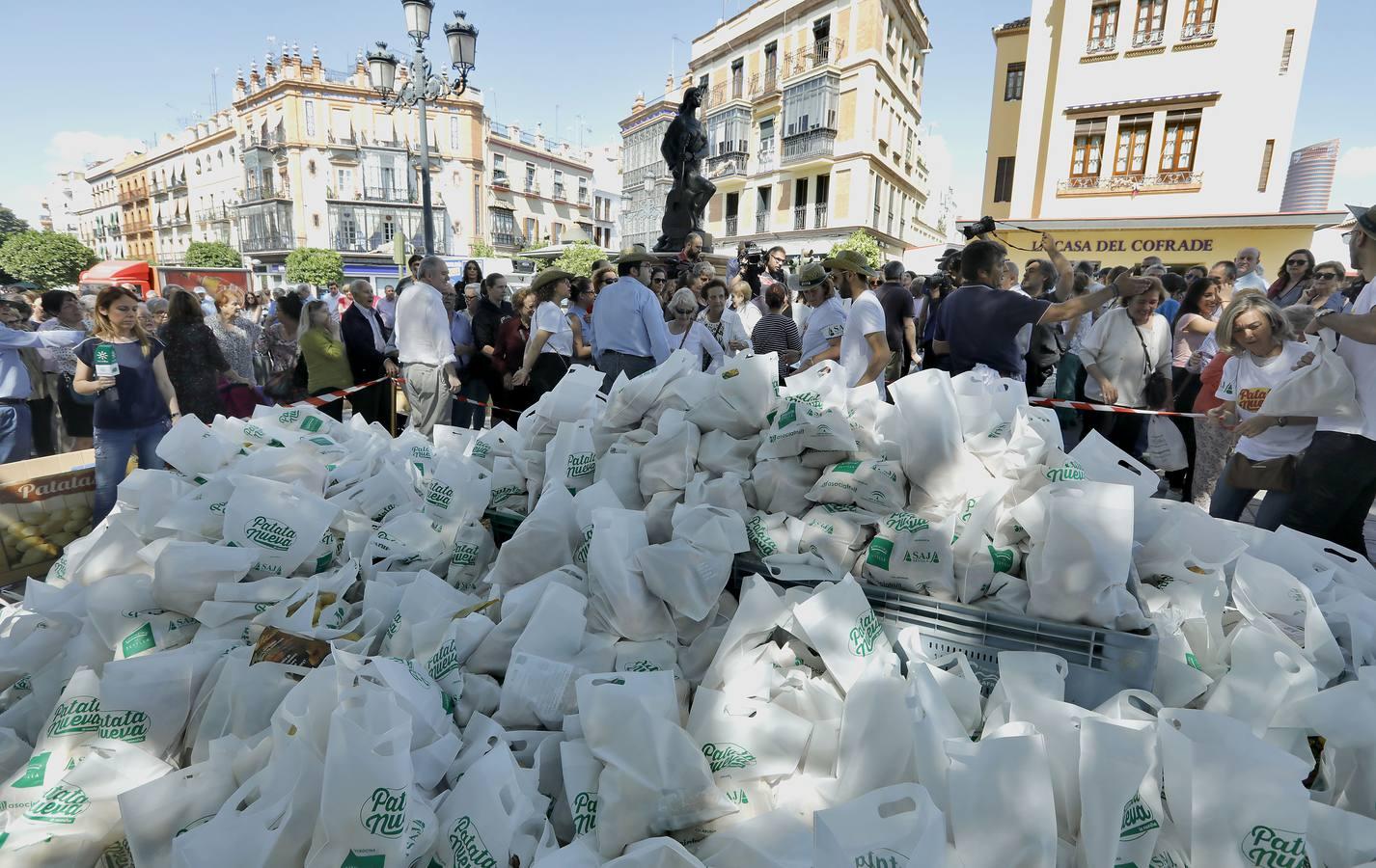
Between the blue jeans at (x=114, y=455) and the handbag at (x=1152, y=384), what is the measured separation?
20.8ft

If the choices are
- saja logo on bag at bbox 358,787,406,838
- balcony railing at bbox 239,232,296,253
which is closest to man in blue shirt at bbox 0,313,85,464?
saja logo on bag at bbox 358,787,406,838

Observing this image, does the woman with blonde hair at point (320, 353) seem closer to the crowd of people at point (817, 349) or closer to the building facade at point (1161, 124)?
the crowd of people at point (817, 349)

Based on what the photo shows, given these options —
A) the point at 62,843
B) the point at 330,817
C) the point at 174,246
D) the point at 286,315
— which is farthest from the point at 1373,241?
the point at 174,246

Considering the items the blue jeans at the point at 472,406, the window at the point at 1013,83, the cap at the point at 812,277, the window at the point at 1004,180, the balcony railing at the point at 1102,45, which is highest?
the window at the point at 1013,83

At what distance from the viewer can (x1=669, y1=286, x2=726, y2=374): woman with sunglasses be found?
5.81 meters

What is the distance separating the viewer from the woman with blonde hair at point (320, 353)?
18.8ft

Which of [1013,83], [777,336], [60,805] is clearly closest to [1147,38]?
[1013,83]

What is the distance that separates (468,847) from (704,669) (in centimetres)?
68

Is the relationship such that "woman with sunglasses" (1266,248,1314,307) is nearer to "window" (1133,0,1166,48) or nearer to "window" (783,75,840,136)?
Result: "window" (1133,0,1166,48)

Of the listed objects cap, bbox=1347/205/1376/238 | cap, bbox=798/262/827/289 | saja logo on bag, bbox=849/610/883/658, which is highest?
cap, bbox=1347/205/1376/238

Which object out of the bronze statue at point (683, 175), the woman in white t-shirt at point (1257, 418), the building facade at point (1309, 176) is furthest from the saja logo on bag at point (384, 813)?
the building facade at point (1309, 176)

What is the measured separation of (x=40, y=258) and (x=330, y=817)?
53368 mm

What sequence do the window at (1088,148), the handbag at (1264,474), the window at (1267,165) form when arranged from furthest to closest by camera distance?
the window at (1088,148) → the window at (1267,165) → the handbag at (1264,474)

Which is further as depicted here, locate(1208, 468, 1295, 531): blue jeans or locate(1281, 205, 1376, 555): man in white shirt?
locate(1208, 468, 1295, 531): blue jeans
